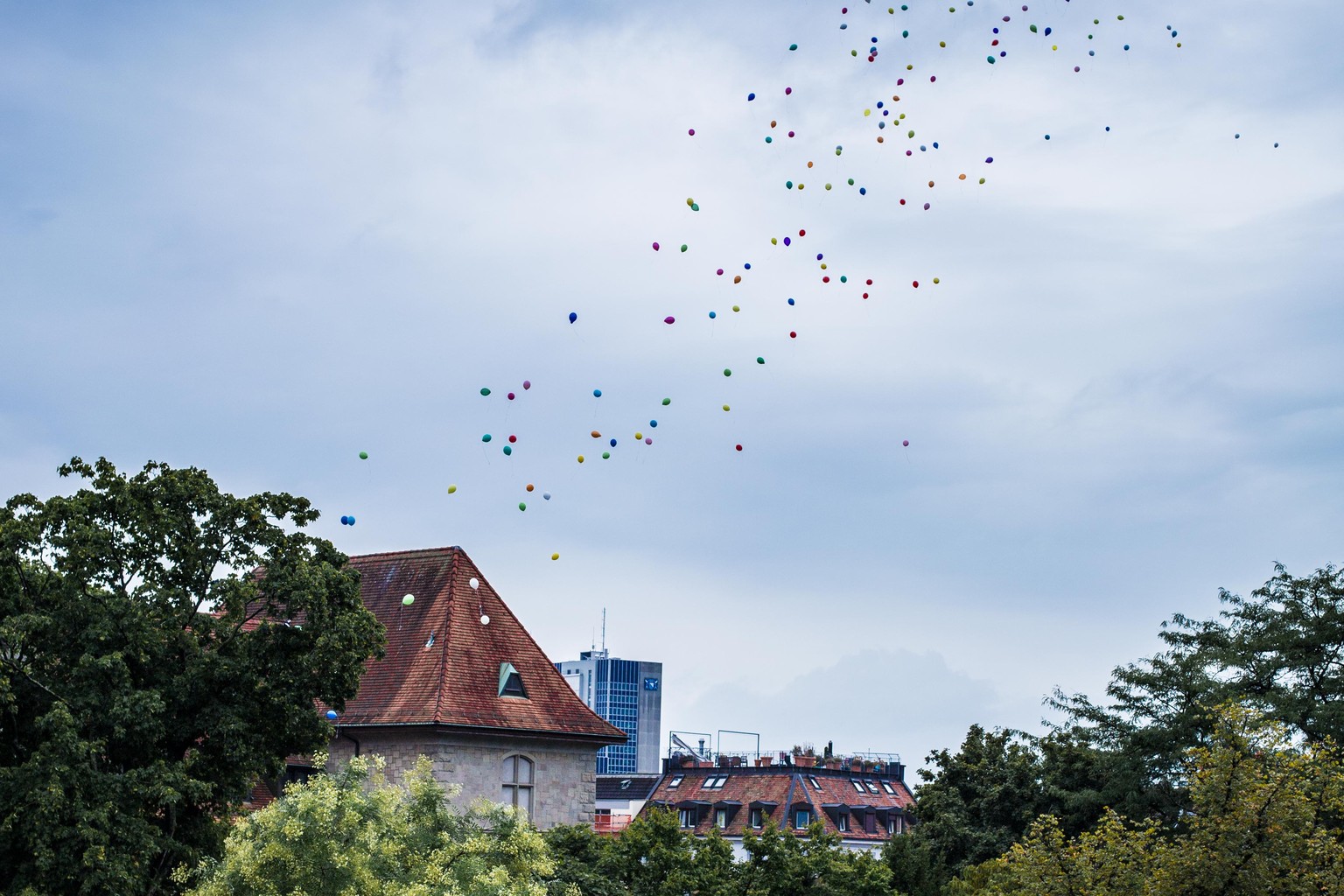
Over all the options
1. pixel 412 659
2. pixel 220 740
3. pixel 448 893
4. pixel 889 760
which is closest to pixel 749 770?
pixel 889 760

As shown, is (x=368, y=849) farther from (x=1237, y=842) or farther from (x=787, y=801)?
(x=787, y=801)

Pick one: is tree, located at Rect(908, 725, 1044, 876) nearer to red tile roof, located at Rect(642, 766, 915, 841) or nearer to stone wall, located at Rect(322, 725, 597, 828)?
stone wall, located at Rect(322, 725, 597, 828)

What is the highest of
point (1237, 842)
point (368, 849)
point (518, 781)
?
point (518, 781)

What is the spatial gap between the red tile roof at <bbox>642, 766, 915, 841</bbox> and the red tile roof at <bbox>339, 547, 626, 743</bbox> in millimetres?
35573

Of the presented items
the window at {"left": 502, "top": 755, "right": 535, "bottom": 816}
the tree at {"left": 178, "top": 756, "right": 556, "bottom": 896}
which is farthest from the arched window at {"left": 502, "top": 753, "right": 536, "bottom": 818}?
the tree at {"left": 178, "top": 756, "right": 556, "bottom": 896}

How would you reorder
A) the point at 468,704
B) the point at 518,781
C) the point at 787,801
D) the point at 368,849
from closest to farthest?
the point at 368,849, the point at 468,704, the point at 518,781, the point at 787,801

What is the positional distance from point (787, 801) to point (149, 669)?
52629mm

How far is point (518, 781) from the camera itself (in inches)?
1517

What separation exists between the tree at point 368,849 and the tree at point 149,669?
5038 millimetres

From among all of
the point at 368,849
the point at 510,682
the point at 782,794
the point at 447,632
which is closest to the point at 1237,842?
the point at 368,849

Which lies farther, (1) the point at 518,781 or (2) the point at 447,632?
(2) the point at 447,632

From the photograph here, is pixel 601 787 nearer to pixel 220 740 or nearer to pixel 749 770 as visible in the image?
pixel 749 770

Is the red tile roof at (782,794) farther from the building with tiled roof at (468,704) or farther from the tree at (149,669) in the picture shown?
the tree at (149,669)

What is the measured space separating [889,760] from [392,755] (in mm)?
61121
